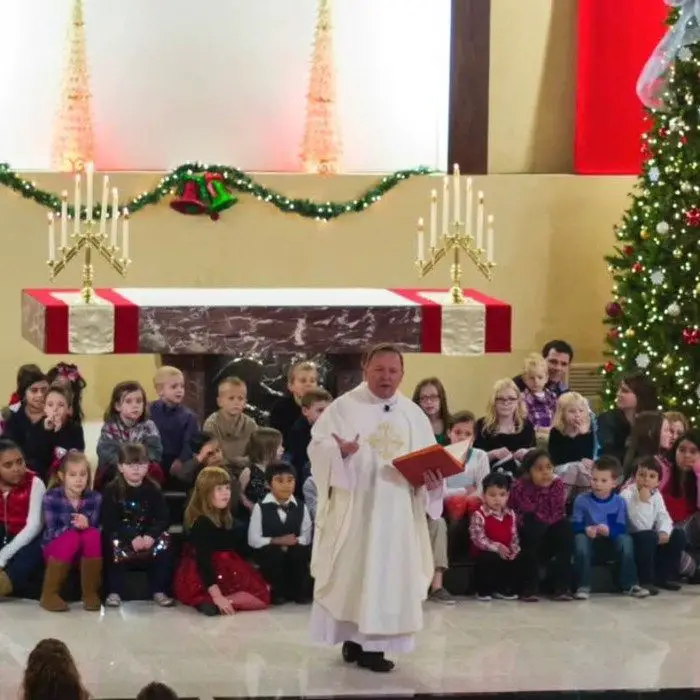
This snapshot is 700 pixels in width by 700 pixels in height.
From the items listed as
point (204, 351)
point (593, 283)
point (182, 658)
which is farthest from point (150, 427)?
point (593, 283)

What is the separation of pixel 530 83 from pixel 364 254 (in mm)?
1889

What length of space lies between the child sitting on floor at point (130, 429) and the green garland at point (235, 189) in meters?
3.62

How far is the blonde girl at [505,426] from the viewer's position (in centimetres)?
1116

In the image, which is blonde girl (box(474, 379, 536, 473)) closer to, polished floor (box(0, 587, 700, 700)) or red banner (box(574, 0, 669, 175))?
polished floor (box(0, 587, 700, 700))

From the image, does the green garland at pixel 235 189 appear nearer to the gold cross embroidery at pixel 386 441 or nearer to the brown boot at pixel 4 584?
the brown boot at pixel 4 584

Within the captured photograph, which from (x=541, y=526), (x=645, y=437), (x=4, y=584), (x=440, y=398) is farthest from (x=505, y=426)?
(x=4, y=584)

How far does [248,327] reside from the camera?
11.4 m

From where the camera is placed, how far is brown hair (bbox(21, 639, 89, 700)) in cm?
564

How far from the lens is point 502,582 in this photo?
10.4m

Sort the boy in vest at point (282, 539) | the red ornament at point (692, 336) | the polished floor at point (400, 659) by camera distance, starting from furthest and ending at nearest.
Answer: the red ornament at point (692, 336), the boy in vest at point (282, 539), the polished floor at point (400, 659)

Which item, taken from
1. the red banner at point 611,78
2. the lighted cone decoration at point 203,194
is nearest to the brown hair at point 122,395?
the lighted cone decoration at point 203,194

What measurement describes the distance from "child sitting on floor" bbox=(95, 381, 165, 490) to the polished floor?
0.96m

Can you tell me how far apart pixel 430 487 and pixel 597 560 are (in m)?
2.17

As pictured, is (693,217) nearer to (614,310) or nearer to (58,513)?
(614,310)
